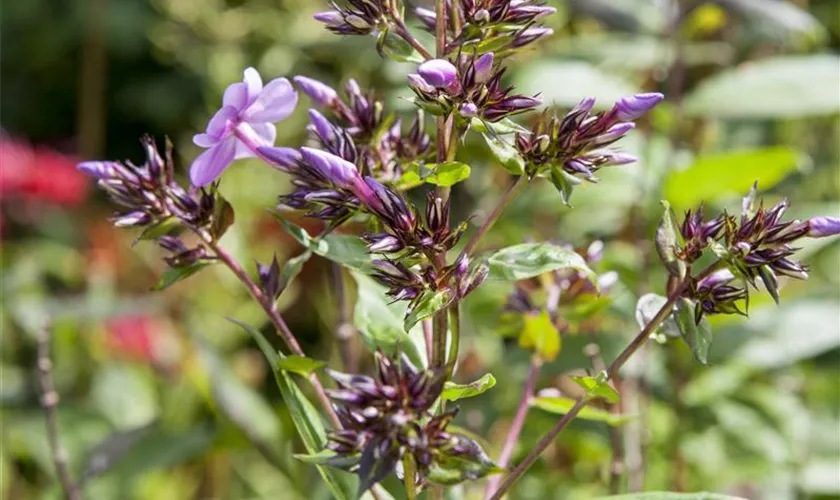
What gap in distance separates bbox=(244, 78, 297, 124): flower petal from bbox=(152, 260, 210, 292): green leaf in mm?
93

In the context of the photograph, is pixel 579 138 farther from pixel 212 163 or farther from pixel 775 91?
pixel 775 91

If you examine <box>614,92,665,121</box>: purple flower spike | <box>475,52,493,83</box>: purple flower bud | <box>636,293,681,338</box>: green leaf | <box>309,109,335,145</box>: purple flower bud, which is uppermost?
<box>475,52,493,83</box>: purple flower bud

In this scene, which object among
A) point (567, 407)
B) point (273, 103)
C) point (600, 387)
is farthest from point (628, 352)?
point (273, 103)

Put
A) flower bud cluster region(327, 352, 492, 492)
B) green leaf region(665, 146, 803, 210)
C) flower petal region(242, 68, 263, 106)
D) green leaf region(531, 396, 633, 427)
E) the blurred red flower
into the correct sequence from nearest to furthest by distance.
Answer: flower bud cluster region(327, 352, 492, 492) → flower petal region(242, 68, 263, 106) → green leaf region(531, 396, 633, 427) → green leaf region(665, 146, 803, 210) → the blurred red flower

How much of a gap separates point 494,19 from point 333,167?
12 cm

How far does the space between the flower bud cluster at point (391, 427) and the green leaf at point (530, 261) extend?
0.29ft

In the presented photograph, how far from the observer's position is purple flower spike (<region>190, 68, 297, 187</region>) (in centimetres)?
60

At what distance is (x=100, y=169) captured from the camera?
2.08ft

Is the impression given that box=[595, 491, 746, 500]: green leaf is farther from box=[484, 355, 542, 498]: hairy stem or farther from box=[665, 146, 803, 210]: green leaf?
box=[665, 146, 803, 210]: green leaf

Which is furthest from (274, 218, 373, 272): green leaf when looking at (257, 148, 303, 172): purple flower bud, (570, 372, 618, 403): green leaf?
(570, 372, 618, 403): green leaf

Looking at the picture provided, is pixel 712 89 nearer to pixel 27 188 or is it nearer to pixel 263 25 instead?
pixel 263 25

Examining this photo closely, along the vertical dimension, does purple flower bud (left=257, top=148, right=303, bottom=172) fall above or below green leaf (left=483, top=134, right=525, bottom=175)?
below

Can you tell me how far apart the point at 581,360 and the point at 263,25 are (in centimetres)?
138

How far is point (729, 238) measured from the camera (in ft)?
1.91
